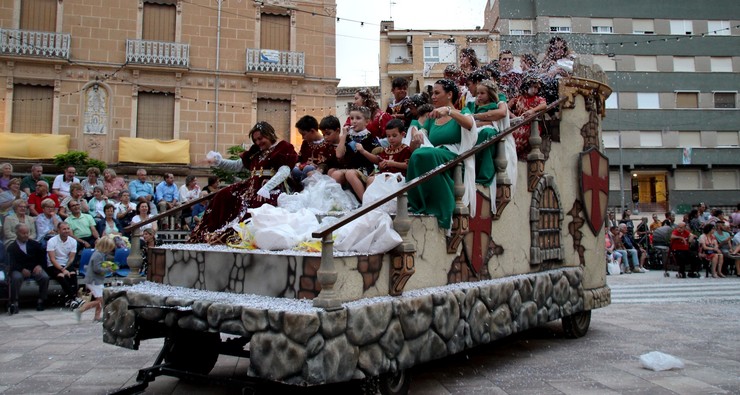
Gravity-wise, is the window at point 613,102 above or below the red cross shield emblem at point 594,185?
above

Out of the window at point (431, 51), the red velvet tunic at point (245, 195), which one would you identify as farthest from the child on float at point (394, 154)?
the window at point (431, 51)

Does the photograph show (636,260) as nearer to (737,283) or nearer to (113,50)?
(737,283)

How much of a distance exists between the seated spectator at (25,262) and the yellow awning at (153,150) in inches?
422

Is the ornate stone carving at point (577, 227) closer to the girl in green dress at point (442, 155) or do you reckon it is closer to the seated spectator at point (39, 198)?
the girl in green dress at point (442, 155)

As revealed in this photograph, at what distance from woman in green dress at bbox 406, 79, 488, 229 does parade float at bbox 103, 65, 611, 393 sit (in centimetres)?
14

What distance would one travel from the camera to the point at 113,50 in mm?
20078

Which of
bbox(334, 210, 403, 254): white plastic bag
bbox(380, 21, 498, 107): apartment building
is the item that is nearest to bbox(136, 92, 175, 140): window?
bbox(380, 21, 498, 107): apartment building

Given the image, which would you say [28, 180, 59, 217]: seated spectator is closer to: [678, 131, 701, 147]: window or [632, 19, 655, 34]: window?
[632, 19, 655, 34]: window

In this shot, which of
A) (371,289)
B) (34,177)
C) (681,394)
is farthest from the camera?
(34,177)

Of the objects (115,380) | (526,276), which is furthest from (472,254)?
(115,380)

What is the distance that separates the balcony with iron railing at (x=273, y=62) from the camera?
21.2 m

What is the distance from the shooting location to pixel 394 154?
544cm

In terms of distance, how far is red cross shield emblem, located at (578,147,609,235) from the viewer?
691 cm

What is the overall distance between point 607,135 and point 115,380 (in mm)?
34773
